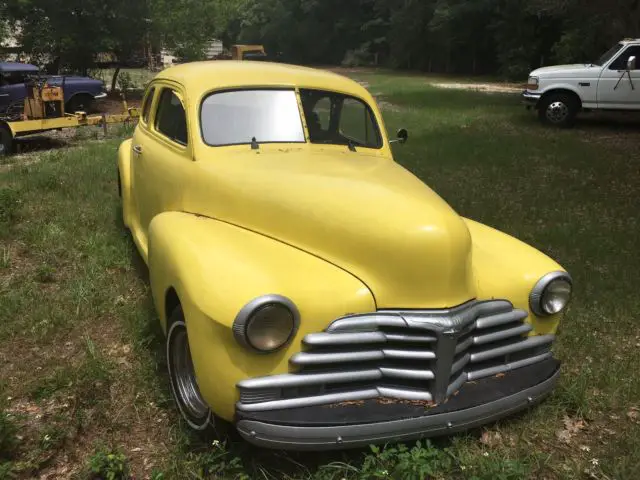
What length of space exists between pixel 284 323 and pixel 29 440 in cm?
159

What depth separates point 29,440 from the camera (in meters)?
2.99

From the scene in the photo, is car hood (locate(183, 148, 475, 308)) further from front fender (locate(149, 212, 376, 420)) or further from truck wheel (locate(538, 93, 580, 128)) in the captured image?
truck wheel (locate(538, 93, 580, 128))

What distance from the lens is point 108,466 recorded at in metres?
2.76

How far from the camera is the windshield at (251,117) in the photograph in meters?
3.88

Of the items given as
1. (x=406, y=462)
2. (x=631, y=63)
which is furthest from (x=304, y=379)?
(x=631, y=63)

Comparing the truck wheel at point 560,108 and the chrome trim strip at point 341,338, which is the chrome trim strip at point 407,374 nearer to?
the chrome trim strip at point 341,338

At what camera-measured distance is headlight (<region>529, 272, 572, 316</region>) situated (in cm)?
310

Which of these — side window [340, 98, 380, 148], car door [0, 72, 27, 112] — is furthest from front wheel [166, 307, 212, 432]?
car door [0, 72, 27, 112]

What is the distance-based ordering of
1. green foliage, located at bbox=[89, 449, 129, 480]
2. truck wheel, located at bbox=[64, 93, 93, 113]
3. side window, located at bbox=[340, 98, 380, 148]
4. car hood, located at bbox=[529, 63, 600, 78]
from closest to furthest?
green foliage, located at bbox=[89, 449, 129, 480]
side window, located at bbox=[340, 98, 380, 148]
car hood, located at bbox=[529, 63, 600, 78]
truck wheel, located at bbox=[64, 93, 93, 113]

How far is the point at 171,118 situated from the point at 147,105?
3.11ft

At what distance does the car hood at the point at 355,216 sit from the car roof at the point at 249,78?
0.65 metres

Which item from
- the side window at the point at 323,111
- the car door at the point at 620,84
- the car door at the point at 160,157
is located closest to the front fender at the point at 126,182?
the car door at the point at 160,157

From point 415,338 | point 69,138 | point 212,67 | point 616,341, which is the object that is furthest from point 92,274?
point 69,138

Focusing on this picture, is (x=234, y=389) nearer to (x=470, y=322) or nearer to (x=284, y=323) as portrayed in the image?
(x=284, y=323)
